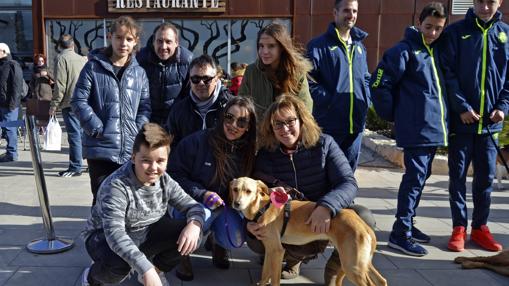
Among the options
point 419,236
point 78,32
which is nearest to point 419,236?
point 419,236

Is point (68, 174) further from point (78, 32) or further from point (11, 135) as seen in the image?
point (78, 32)

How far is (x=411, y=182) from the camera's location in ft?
13.2

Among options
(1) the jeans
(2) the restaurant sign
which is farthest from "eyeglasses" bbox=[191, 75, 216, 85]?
(2) the restaurant sign

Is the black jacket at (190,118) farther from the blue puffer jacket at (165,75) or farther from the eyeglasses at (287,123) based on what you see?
the eyeglasses at (287,123)

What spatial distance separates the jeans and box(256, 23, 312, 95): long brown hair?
54.6 inches

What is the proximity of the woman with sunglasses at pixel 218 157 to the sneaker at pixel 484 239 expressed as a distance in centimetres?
220

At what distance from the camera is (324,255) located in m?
4.02

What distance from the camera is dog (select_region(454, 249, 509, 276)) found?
11.9 feet

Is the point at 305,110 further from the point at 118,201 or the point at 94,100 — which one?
the point at 94,100

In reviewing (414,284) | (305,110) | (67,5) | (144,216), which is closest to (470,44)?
(305,110)

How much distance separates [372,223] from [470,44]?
178 cm

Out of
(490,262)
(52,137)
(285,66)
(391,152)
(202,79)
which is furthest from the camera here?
(391,152)

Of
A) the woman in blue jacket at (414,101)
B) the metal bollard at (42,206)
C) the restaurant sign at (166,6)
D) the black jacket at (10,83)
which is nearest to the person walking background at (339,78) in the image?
the woman in blue jacket at (414,101)

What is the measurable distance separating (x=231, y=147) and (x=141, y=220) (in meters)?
0.81
